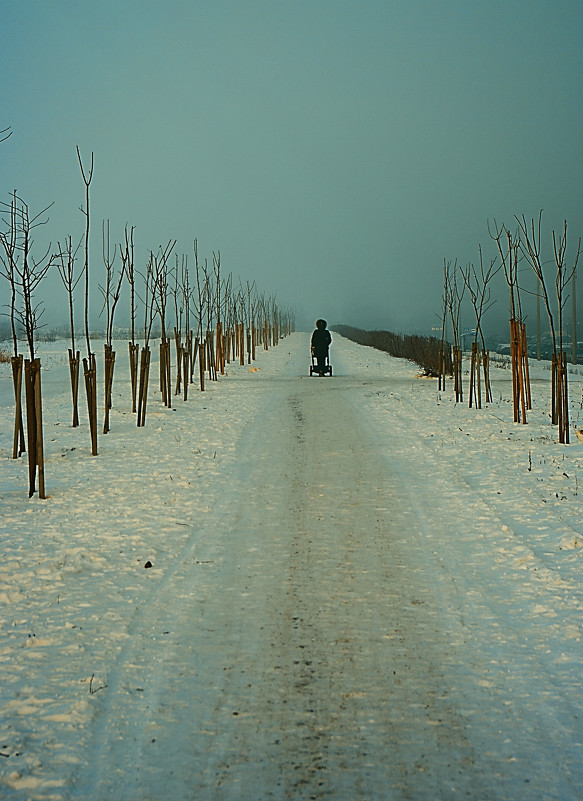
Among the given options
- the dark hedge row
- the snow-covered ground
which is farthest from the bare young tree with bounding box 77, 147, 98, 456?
the dark hedge row

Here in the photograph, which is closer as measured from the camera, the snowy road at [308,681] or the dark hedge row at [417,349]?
the snowy road at [308,681]

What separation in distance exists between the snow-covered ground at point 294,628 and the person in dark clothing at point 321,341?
39.2 ft

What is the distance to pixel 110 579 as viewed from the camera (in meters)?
4.70

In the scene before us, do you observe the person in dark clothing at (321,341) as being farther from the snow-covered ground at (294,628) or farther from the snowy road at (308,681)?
the snowy road at (308,681)

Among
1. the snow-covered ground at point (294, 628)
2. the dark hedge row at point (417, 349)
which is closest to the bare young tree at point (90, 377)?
the snow-covered ground at point (294, 628)

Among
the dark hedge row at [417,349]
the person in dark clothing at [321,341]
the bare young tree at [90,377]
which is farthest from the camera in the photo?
the dark hedge row at [417,349]

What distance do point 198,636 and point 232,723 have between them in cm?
88

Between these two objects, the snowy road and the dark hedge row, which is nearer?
the snowy road

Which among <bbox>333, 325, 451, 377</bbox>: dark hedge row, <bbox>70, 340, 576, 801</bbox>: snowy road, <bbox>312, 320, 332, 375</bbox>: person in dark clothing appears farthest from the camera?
<bbox>333, 325, 451, 377</bbox>: dark hedge row

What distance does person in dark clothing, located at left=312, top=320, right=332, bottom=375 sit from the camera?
20.2 m

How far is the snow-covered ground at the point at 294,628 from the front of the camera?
107 inches

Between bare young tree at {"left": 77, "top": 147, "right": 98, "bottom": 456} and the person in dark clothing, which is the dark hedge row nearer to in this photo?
the person in dark clothing

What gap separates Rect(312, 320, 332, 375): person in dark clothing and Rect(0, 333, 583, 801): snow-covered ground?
39.2 ft

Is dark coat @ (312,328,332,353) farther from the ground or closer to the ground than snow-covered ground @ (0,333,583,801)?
farther from the ground
